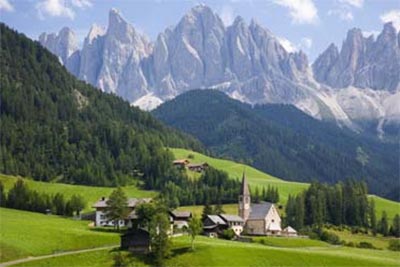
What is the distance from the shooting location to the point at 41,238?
101 metres

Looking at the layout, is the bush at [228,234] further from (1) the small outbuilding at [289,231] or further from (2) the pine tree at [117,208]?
(1) the small outbuilding at [289,231]

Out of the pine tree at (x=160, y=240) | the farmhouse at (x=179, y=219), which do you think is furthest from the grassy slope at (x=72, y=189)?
the pine tree at (x=160, y=240)

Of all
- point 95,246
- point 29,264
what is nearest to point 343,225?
point 95,246

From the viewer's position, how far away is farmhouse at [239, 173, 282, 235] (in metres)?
146

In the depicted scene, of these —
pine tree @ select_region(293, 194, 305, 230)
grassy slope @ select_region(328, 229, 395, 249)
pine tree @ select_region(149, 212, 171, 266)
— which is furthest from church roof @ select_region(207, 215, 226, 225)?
pine tree @ select_region(293, 194, 305, 230)

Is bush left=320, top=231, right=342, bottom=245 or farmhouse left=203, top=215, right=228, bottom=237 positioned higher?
farmhouse left=203, top=215, right=228, bottom=237

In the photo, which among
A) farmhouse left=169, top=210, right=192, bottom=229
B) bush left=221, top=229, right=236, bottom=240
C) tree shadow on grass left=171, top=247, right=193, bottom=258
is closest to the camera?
tree shadow on grass left=171, top=247, right=193, bottom=258

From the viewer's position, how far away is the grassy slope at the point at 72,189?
171875mm

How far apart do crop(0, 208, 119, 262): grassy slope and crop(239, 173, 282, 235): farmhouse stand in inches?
1606

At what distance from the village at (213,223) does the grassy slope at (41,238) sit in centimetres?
558

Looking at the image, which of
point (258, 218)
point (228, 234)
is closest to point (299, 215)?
point (258, 218)

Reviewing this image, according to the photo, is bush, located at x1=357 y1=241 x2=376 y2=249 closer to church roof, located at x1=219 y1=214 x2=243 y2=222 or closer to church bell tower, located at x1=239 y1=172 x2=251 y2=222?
church roof, located at x1=219 y1=214 x2=243 y2=222

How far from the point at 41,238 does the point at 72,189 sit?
7811 cm

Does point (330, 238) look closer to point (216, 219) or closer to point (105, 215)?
point (216, 219)
